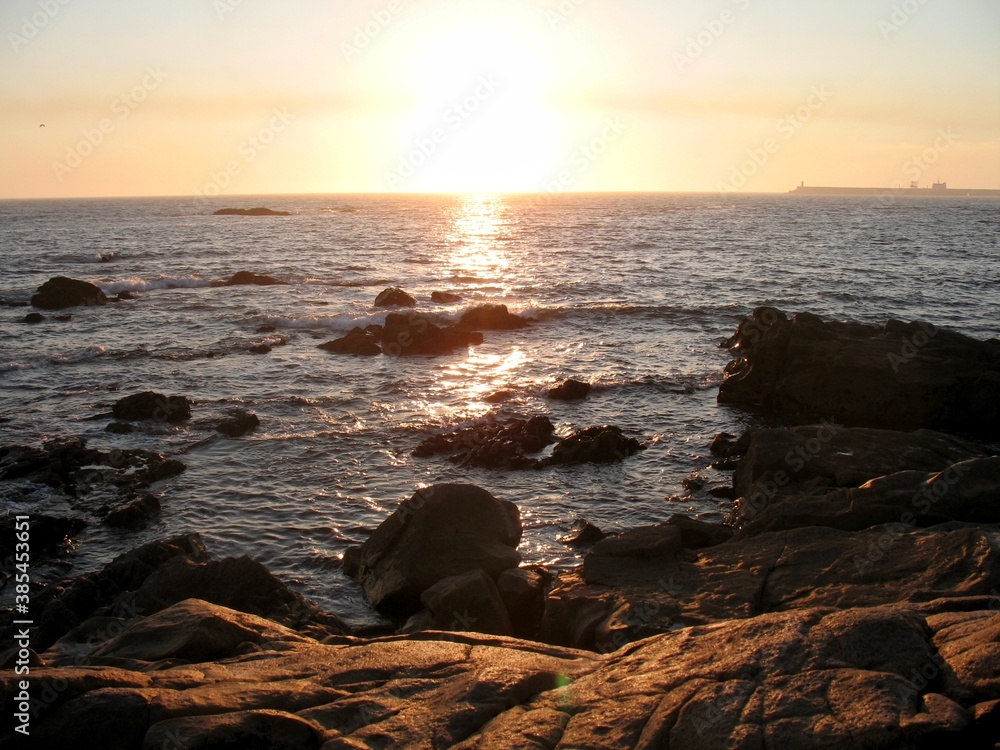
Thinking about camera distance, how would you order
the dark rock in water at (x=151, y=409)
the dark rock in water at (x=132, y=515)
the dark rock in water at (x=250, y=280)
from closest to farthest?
the dark rock in water at (x=132, y=515) < the dark rock in water at (x=151, y=409) < the dark rock in water at (x=250, y=280)

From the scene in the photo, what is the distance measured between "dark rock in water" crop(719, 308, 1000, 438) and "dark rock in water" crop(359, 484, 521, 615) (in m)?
11.7

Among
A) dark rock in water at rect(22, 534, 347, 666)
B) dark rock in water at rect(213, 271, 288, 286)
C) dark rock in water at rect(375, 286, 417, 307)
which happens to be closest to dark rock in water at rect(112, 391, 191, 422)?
dark rock in water at rect(22, 534, 347, 666)

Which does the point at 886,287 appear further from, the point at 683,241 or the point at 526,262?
the point at 683,241

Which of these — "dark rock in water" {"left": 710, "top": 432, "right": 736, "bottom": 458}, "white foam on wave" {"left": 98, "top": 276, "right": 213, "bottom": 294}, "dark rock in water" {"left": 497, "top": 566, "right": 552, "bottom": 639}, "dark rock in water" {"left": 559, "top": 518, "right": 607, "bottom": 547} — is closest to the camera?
"dark rock in water" {"left": 497, "top": 566, "right": 552, "bottom": 639}

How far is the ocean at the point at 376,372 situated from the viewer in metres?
14.8

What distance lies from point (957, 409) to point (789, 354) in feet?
14.7

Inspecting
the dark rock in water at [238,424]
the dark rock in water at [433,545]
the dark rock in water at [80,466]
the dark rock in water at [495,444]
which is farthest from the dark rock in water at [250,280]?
the dark rock in water at [433,545]

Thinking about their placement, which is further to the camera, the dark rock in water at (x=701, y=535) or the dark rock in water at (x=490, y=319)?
the dark rock in water at (x=490, y=319)

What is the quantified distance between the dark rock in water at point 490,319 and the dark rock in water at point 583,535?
21878 mm

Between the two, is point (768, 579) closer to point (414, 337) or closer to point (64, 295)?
point (414, 337)

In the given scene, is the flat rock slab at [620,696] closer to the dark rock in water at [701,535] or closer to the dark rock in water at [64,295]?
the dark rock in water at [701,535]

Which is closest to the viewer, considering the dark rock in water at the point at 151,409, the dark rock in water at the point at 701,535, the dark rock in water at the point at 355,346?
the dark rock in water at the point at 701,535

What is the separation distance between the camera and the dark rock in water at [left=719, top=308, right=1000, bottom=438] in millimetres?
18703

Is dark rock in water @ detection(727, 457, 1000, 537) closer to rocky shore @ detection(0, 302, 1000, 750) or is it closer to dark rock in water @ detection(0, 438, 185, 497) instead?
rocky shore @ detection(0, 302, 1000, 750)
